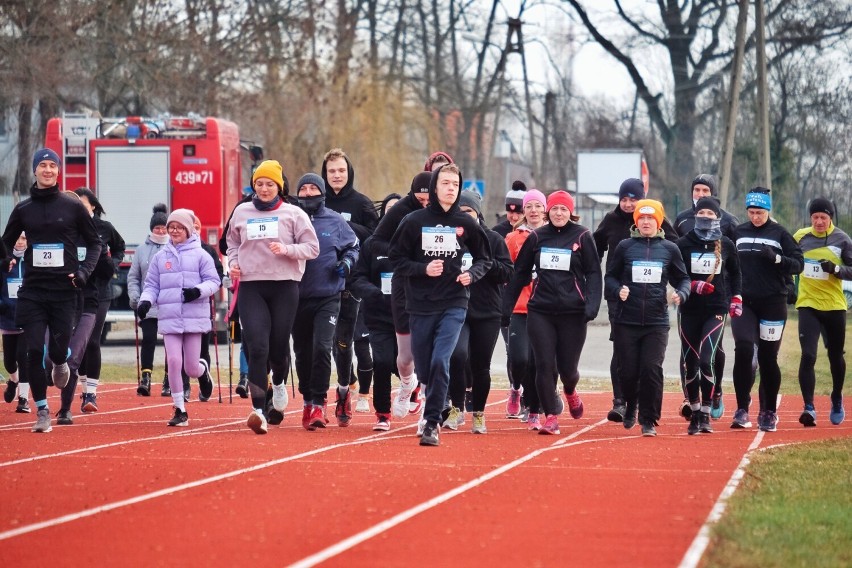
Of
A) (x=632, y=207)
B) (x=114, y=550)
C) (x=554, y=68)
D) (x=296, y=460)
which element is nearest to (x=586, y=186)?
(x=554, y=68)

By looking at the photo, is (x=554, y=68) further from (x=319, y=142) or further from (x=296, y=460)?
(x=296, y=460)

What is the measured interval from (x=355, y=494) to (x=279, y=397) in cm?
427

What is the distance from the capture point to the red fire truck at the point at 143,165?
28.2m

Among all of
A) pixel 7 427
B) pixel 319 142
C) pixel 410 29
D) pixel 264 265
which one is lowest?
pixel 7 427

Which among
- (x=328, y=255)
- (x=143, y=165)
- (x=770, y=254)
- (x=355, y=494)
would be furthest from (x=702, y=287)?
(x=143, y=165)

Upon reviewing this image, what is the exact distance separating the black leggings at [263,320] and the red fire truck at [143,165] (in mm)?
15920

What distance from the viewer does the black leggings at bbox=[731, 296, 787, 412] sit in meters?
13.6

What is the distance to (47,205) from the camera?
12.7 m

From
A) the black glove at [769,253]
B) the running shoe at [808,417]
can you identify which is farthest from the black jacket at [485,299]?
the running shoe at [808,417]

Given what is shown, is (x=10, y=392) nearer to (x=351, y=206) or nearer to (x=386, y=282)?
(x=351, y=206)

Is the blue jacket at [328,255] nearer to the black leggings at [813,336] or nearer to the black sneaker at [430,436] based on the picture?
the black sneaker at [430,436]

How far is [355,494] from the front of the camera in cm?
888

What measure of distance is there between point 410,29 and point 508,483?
3792 centimetres

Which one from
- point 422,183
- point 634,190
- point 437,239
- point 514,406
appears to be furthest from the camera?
point 514,406
